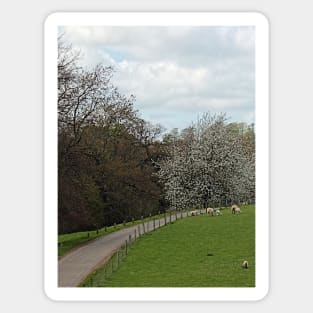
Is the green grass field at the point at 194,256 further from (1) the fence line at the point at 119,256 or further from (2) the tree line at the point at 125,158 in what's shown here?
(2) the tree line at the point at 125,158

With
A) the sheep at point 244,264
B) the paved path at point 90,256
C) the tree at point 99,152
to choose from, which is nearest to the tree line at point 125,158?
the tree at point 99,152

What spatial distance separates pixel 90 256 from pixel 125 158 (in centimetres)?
81

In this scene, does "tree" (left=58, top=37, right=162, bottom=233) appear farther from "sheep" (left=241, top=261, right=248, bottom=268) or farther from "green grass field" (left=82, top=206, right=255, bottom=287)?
"sheep" (left=241, top=261, right=248, bottom=268)

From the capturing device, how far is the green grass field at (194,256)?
10406mm

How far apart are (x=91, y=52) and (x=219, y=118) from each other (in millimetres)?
1115

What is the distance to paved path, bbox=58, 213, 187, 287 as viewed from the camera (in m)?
10.4

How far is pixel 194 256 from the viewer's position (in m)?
10.5

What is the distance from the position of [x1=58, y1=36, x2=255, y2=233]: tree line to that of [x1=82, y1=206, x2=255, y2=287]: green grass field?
6.9 inches

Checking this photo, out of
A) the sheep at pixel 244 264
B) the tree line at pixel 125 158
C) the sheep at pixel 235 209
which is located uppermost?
the tree line at pixel 125 158

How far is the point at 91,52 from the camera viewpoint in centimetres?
1046

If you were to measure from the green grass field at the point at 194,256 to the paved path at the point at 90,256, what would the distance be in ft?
0.22

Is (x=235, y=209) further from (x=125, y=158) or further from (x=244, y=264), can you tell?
(x=125, y=158)

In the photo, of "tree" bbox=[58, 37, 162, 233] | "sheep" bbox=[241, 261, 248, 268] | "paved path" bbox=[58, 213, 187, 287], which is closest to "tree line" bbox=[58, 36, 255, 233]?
"tree" bbox=[58, 37, 162, 233]
